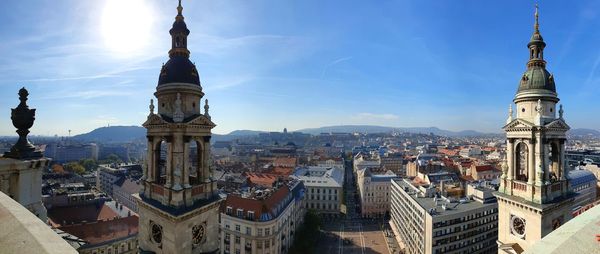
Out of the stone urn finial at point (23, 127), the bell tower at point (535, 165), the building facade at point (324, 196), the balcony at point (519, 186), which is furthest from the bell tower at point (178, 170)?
the building facade at point (324, 196)

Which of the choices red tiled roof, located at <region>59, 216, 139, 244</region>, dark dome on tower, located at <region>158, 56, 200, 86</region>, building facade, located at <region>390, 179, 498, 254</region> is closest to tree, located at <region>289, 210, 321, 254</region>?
building facade, located at <region>390, 179, 498, 254</region>

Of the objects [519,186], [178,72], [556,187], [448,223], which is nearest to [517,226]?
[519,186]

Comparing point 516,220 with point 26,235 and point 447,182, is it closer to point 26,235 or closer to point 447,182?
point 26,235

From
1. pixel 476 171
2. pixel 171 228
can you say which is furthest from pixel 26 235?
pixel 476 171

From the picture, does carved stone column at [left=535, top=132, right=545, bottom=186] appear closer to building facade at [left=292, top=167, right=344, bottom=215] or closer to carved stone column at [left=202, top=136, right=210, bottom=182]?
carved stone column at [left=202, top=136, right=210, bottom=182]

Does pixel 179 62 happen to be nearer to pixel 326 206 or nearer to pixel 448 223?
pixel 448 223

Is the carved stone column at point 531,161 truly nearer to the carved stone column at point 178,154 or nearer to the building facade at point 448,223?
the carved stone column at point 178,154
